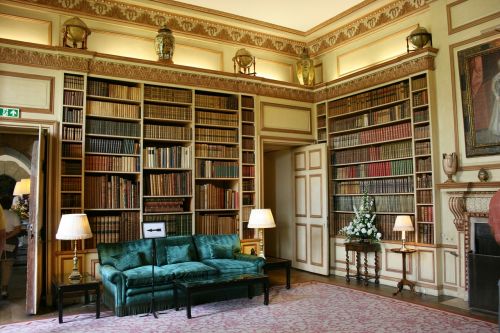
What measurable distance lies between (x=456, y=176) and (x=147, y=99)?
444 centimetres

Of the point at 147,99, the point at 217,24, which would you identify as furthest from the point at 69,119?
the point at 217,24

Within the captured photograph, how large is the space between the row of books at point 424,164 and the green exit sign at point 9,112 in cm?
544

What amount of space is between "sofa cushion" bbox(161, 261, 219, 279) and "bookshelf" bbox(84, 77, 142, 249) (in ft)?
3.14

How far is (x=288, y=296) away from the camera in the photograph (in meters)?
5.84

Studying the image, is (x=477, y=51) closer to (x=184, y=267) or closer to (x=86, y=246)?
(x=184, y=267)

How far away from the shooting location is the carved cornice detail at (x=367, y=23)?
21.1 feet

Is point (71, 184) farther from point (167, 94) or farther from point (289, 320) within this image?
point (289, 320)

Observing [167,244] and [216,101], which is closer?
[167,244]

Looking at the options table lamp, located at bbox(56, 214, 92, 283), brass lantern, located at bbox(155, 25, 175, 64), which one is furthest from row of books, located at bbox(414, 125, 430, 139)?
table lamp, located at bbox(56, 214, 92, 283)

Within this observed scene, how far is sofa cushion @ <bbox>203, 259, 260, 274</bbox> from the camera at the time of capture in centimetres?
573

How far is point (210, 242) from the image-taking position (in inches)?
251

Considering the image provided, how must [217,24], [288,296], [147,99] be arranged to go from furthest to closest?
[217,24]
[147,99]
[288,296]

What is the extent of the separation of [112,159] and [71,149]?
565mm

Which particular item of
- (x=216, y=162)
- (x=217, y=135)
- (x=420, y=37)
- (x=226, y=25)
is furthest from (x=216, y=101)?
(x=420, y=37)
